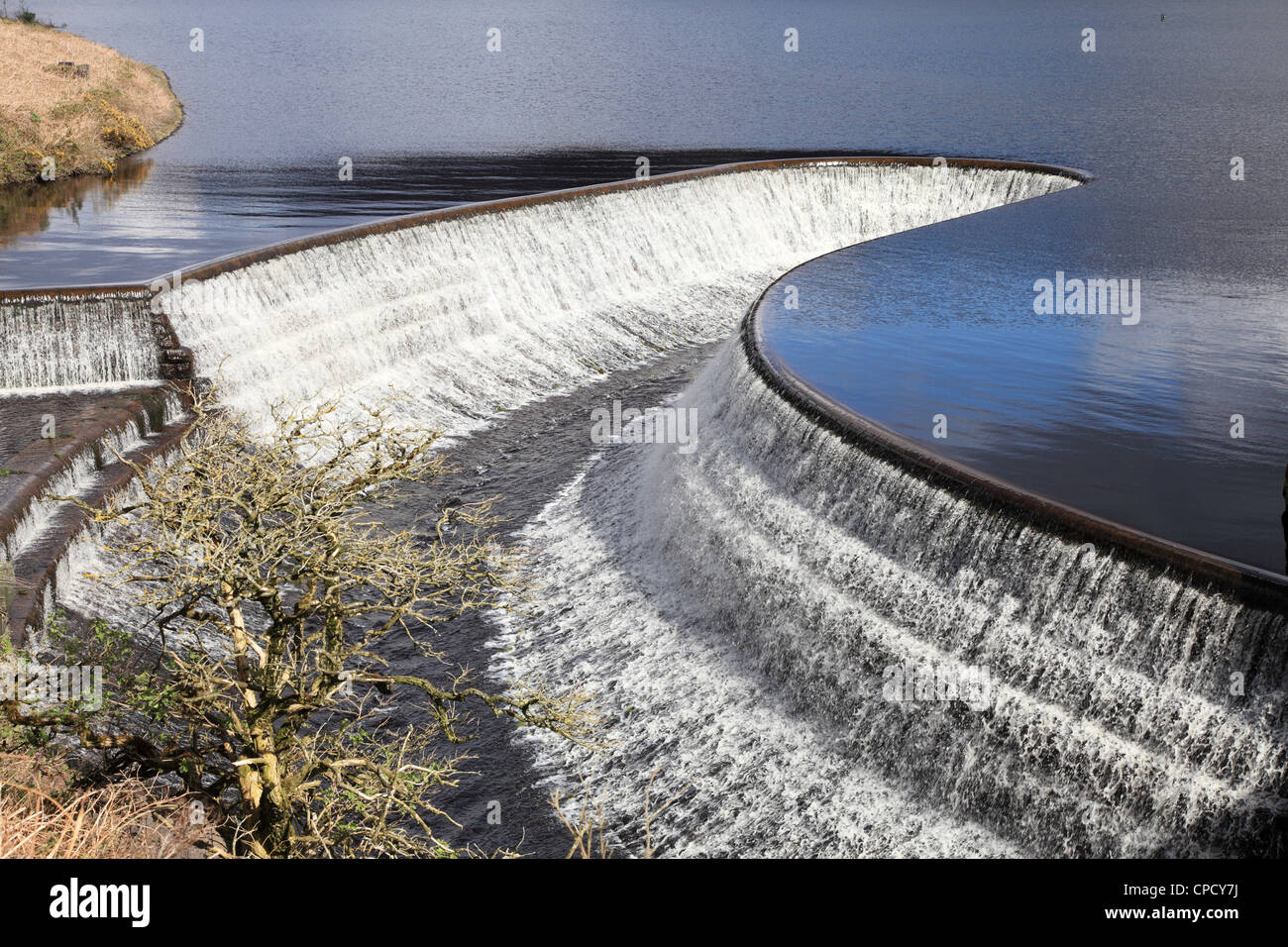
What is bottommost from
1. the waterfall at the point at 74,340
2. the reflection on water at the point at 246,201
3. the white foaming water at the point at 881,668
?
the white foaming water at the point at 881,668

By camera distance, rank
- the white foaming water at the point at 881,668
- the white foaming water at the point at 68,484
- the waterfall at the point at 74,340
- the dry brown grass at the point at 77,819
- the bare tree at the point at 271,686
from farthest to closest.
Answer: the waterfall at the point at 74,340 → the white foaming water at the point at 68,484 → the white foaming water at the point at 881,668 → the bare tree at the point at 271,686 → the dry brown grass at the point at 77,819

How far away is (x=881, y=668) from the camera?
14.9m

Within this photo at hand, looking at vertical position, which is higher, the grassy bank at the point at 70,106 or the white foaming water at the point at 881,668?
the grassy bank at the point at 70,106

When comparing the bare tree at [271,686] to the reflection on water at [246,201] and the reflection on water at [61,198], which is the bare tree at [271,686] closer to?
the reflection on water at [246,201]

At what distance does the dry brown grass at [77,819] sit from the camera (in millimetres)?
8773

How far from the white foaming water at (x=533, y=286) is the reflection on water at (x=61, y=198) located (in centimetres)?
1169

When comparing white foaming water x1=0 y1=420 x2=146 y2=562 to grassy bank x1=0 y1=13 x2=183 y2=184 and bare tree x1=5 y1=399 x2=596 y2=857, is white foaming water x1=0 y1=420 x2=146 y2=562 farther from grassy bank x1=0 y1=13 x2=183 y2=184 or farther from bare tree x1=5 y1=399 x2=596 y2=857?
grassy bank x1=0 y1=13 x2=183 y2=184

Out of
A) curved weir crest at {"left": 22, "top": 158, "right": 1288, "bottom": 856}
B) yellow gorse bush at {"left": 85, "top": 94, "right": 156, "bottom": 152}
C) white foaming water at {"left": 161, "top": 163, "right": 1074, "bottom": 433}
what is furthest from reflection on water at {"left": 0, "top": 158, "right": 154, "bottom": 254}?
curved weir crest at {"left": 22, "top": 158, "right": 1288, "bottom": 856}

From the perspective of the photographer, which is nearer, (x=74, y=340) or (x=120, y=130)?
(x=74, y=340)

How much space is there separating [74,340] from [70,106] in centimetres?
3067

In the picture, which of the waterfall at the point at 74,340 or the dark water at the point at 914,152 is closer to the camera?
the dark water at the point at 914,152

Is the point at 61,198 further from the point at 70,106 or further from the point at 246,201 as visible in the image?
the point at 70,106

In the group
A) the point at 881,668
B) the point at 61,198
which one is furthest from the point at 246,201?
the point at 881,668

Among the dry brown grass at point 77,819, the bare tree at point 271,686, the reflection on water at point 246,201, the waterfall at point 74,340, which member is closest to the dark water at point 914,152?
the reflection on water at point 246,201
